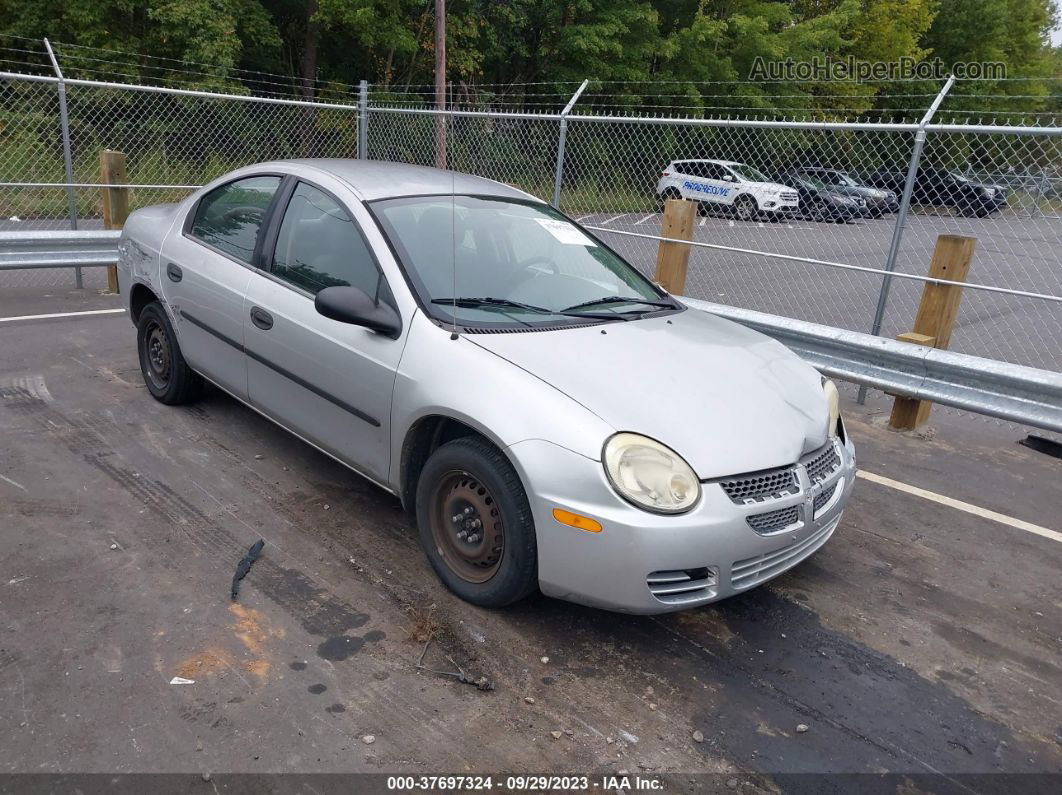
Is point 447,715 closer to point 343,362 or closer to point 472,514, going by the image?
point 472,514

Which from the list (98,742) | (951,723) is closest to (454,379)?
(98,742)

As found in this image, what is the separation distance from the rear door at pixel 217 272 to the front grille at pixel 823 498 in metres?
2.89

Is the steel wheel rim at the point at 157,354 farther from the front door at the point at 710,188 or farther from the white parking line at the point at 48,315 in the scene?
the front door at the point at 710,188

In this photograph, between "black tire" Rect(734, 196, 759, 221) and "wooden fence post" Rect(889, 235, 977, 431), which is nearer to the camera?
"wooden fence post" Rect(889, 235, 977, 431)

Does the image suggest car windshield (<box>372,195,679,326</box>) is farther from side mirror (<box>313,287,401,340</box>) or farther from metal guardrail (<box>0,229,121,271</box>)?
metal guardrail (<box>0,229,121,271</box>)

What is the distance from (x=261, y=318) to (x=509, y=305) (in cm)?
130

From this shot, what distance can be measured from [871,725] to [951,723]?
30 centimetres

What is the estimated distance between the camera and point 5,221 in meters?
13.3

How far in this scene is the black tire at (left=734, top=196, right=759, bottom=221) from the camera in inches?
476

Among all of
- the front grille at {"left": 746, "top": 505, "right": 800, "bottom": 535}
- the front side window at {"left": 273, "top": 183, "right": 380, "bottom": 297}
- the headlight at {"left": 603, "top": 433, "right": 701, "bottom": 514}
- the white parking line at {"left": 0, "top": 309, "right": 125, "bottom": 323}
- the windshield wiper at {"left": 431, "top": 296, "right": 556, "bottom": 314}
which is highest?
the front side window at {"left": 273, "top": 183, "right": 380, "bottom": 297}

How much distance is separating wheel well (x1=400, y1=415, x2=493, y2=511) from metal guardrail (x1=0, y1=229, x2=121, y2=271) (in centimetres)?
509

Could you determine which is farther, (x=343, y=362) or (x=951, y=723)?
(x=343, y=362)

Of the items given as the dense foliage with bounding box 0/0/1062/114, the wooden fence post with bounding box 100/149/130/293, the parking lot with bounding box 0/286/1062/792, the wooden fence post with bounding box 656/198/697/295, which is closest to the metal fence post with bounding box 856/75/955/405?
the wooden fence post with bounding box 656/198/697/295

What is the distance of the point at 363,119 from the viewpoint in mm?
9898
